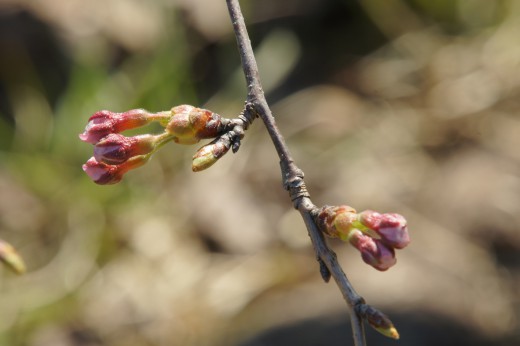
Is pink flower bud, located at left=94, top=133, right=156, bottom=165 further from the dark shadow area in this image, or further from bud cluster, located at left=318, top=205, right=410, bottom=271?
the dark shadow area

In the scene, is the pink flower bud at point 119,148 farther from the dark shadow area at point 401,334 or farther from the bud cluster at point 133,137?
the dark shadow area at point 401,334

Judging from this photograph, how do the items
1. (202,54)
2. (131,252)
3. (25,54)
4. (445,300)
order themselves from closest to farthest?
(445,300) → (131,252) → (25,54) → (202,54)

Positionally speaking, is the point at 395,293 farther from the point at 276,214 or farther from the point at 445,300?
the point at 276,214

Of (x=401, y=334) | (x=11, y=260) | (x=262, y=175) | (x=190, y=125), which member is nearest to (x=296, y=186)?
(x=190, y=125)

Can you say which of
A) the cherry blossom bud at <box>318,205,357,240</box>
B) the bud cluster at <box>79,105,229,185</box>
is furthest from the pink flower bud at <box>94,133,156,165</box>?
the cherry blossom bud at <box>318,205,357,240</box>

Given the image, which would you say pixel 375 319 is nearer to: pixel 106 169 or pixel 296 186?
pixel 296 186

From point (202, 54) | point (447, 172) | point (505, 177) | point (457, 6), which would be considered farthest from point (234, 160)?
point (457, 6)
